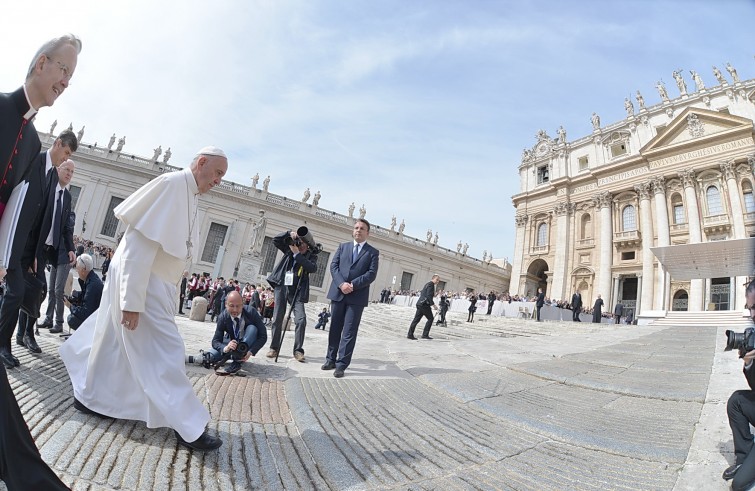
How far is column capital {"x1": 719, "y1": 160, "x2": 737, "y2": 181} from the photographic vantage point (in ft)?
87.0

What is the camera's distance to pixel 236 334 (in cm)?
446

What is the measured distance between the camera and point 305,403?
311 cm

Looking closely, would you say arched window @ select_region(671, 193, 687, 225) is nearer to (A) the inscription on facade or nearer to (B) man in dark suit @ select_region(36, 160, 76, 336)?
(A) the inscription on facade

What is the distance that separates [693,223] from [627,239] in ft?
15.3

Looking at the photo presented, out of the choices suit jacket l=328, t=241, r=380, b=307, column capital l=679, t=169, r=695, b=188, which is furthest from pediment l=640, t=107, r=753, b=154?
suit jacket l=328, t=241, r=380, b=307

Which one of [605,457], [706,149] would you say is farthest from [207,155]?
[706,149]

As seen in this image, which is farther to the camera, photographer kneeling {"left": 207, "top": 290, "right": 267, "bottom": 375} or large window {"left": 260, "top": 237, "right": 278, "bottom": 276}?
large window {"left": 260, "top": 237, "right": 278, "bottom": 276}

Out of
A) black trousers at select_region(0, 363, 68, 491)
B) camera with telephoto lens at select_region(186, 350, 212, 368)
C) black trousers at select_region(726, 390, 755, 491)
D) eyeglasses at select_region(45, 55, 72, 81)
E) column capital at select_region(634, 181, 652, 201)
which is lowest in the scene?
camera with telephoto lens at select_region(186, 350, 212, 368)

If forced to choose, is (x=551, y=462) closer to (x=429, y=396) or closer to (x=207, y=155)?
(x=429, y=396)

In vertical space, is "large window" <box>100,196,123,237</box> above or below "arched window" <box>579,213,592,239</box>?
below

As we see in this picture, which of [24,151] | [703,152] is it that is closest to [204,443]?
[24,151]

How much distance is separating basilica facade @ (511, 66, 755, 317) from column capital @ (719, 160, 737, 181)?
0.07 m

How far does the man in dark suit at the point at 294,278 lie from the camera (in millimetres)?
5441

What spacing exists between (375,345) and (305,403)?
4.72m
